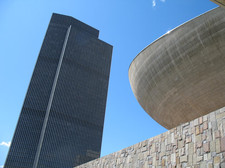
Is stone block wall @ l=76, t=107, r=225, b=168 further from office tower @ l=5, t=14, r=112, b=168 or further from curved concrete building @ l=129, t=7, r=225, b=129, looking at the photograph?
office tower @ l=5, t=14, r=112, b=168

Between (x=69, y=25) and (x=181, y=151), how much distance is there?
6445cm

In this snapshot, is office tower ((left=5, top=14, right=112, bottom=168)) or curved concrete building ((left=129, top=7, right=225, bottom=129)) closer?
curved concrete building ((left=129, top=7, right=225, bottom=129))

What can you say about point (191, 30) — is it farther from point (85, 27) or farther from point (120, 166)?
point (85, 27)

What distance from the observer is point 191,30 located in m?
7.46

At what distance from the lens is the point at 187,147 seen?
6.09m

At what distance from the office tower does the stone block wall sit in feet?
146

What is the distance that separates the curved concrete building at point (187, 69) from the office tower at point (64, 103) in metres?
44.4

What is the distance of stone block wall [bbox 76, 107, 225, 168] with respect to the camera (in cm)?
539

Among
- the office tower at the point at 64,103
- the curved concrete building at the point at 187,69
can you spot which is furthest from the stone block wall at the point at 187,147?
the office tower at the point at 64,103

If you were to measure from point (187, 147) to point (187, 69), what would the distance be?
2386mm

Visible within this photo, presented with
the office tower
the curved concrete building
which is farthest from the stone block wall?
the office tower

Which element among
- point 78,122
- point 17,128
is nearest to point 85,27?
point 78,122

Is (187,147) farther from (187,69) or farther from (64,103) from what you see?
(64,103)

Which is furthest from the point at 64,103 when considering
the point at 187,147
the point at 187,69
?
the point at 187,147
